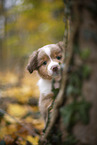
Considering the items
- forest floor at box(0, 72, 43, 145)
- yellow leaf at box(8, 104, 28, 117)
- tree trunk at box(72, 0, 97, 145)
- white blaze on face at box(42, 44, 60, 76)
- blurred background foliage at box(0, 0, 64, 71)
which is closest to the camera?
tree trunk at box(72, 0, 97, 145)

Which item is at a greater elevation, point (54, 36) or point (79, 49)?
point (54, 36)

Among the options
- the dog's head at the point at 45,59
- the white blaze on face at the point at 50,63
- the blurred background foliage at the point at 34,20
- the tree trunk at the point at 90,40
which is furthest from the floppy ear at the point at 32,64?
the blurred background foliage at the point at 34,20

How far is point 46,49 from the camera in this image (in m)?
1.85

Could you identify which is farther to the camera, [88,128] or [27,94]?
[27,94]

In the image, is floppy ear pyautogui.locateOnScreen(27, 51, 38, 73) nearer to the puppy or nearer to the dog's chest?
the puppy

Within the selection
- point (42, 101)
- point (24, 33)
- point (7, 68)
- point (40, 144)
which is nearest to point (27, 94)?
point (42, 101)

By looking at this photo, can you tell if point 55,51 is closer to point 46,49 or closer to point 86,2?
point 46,49

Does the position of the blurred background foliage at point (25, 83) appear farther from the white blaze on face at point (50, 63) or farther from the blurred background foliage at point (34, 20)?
the white blaze on face at point (50, 63)

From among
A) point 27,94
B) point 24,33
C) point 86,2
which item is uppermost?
point 24,33

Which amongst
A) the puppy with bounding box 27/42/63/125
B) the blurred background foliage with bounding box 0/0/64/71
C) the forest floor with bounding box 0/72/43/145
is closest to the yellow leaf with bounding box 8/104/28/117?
the forest floor with bounding box 0/72/43/145

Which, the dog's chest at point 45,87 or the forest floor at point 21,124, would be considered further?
the dog's chest at point 45,87

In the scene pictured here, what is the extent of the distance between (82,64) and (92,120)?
323 millimetres

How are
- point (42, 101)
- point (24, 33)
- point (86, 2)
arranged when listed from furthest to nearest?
point (24, 33) → point (42, 101) → point (86, 2)

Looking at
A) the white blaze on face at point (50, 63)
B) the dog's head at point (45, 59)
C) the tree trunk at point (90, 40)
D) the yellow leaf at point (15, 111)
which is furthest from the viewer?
the yellow leaf at point (15, 111)
